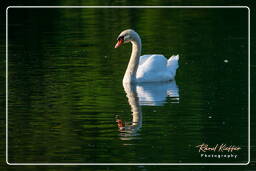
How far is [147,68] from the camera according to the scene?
22.4m

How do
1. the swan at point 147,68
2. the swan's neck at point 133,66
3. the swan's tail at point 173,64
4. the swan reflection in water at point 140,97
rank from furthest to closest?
the swan's tail at point 173,64 → the swan at point 147,68 → the swan's neck at point 133,66 → the swan reflection in water at point 140,97

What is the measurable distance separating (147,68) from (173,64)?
765mm

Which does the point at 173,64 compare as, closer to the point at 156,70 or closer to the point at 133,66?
the point at 156,70

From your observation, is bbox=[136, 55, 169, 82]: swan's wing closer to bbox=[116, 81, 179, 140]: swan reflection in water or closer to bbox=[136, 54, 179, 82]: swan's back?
bbox=[136, 54, 179, 82]: swan's back

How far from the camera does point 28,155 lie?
52.1 ft

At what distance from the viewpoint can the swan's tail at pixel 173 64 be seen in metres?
22.6

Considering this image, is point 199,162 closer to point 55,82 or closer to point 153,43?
point 55,82

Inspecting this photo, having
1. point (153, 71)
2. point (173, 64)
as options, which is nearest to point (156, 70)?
point (153, 71)

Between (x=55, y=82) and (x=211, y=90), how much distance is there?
11.0 ft

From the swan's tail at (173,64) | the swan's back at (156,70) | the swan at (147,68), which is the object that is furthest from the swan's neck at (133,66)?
the swan's tail at (173,64)

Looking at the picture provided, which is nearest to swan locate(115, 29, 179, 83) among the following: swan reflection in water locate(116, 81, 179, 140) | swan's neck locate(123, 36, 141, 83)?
swan's neck locate(123, 36, 141, 83)

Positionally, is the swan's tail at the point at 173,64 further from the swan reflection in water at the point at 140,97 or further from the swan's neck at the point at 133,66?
the swan's neck at the point at 133,66

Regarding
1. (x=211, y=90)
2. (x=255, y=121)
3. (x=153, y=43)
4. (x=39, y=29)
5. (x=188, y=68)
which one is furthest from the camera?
(x=39, y=29)

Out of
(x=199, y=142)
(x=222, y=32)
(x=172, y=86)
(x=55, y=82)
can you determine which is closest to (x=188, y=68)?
(x=172, y=86)
